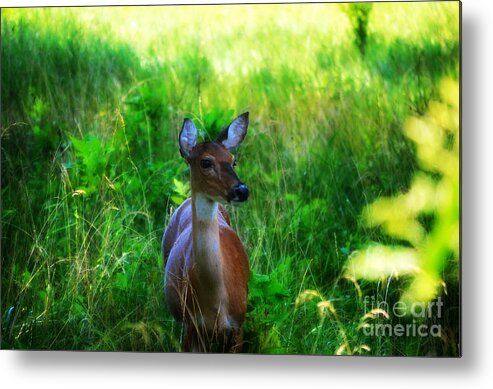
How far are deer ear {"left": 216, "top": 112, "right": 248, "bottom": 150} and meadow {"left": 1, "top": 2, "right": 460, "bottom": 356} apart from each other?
45mm

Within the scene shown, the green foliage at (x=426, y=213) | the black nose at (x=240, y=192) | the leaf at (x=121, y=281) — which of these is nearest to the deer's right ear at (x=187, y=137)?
the black nose at (x=240, y=192)

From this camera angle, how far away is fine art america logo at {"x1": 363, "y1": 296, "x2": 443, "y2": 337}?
17.9 ft

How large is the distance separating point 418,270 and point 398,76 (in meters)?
0.77

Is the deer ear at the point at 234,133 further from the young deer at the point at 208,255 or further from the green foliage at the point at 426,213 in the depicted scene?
the green foliage at the point at 426,213

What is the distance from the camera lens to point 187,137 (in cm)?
557

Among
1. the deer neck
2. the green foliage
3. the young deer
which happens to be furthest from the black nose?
the green foliage

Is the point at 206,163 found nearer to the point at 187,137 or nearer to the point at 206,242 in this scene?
the point at 187,137

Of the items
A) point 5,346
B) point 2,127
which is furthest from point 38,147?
point 5,346

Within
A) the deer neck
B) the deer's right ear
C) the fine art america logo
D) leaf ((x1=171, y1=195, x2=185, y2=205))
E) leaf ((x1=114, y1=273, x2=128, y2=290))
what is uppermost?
the deer's right ear

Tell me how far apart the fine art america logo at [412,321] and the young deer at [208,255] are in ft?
1.72

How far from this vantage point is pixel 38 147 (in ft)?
18.8

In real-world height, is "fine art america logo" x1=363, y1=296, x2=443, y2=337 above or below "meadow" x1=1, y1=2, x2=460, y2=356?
below

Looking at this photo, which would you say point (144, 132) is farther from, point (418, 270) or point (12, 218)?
point (418, 270)

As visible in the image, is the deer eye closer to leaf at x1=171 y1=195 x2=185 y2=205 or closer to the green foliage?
leaf at x1=171 y1=195 x2=185 y2=205
